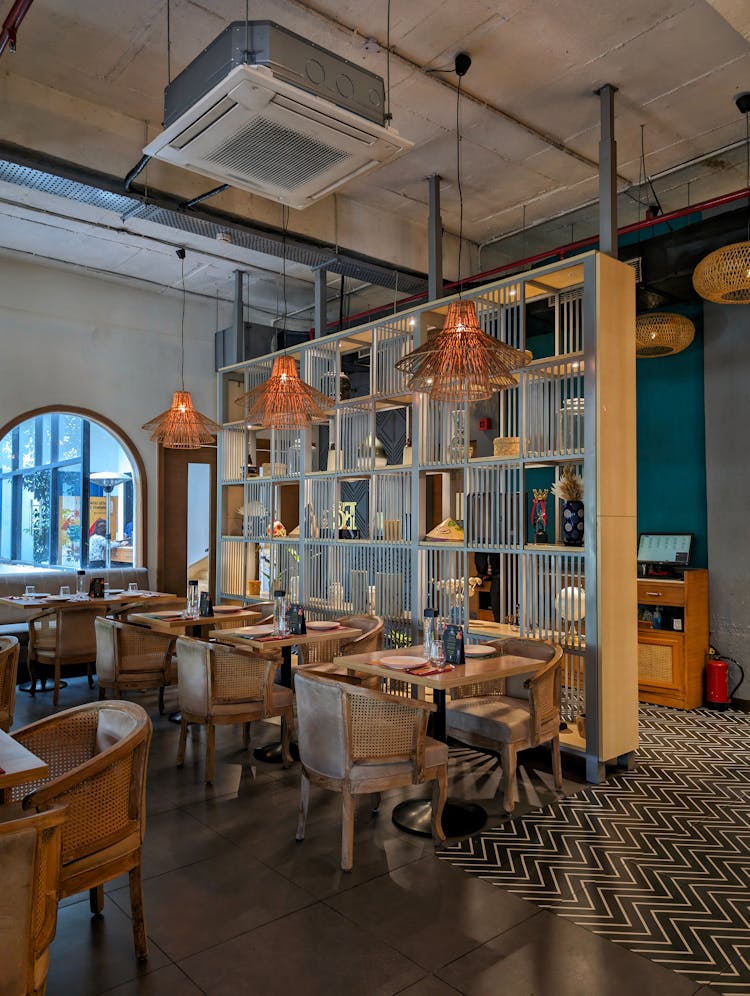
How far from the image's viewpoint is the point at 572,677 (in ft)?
17.0

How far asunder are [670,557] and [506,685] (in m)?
3.04

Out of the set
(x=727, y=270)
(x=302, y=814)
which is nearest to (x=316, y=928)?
(x=302, y=814)

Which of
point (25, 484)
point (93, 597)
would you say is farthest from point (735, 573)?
point (25, 484)

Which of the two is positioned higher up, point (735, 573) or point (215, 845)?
point (735, 573)

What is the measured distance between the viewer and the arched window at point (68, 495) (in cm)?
989

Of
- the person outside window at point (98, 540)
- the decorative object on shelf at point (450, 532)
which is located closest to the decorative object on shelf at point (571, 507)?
the decorative object on shelf at point (450, 532)

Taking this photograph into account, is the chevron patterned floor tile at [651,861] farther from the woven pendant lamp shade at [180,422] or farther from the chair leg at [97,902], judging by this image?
the woven pendant lamp shade at [180,422]

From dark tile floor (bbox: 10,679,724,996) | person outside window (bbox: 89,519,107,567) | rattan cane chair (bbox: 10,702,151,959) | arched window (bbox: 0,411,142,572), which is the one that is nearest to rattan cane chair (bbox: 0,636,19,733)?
dark tile floor (bbox: 10,679,724,996)

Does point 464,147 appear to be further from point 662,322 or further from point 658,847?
point 658,847

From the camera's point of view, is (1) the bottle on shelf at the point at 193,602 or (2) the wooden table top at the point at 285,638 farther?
(1) the bottle on shelf at the point at 193,602

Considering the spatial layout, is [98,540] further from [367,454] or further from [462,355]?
[462,355]

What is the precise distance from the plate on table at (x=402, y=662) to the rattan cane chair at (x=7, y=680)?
2133mm

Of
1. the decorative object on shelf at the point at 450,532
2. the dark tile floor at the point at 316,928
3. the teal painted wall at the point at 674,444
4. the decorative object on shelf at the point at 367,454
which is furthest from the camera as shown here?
the teal painted wall at the point at 674,444

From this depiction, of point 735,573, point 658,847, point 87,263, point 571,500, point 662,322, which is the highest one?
point 87,263
